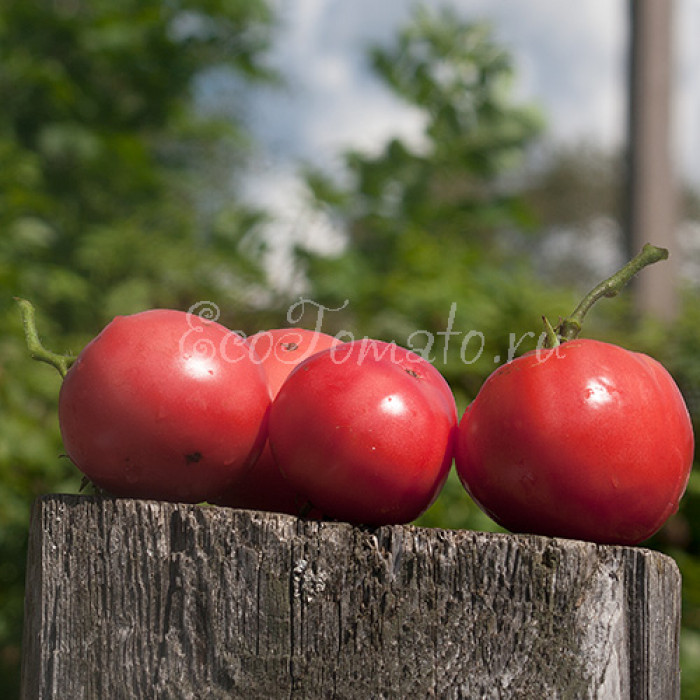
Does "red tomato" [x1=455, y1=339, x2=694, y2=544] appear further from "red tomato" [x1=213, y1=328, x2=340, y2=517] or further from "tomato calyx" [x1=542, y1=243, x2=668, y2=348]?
"red tomato" [x1=213, y1=328, x2=340, y2=517]

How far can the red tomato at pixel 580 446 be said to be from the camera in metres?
1.07

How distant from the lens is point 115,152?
14.2ft

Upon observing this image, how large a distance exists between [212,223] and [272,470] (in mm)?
3549

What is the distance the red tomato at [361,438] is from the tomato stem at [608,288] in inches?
8.1

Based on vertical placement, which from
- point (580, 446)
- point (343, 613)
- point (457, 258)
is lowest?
point (343, 613)

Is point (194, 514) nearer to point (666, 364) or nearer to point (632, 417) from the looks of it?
point (632, 417)

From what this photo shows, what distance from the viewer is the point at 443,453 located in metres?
1.14

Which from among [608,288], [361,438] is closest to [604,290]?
[608,288]

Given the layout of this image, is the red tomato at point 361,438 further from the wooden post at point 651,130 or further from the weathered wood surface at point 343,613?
the wooden post at point 651,130

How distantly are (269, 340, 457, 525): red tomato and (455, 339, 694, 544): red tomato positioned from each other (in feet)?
0.23

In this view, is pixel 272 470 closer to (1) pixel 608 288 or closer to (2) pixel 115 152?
(1) pixel 608 288

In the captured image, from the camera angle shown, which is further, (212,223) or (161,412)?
(212,223)

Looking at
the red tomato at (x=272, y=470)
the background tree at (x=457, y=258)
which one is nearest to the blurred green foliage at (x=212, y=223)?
the background tree at (x=457, y=258)

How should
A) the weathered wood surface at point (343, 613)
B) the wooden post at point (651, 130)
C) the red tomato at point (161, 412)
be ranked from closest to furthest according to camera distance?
the weathered wood surface at point (343, 613)
the red tomato at point (161, 412)
the wooden post at point (651, 130)
